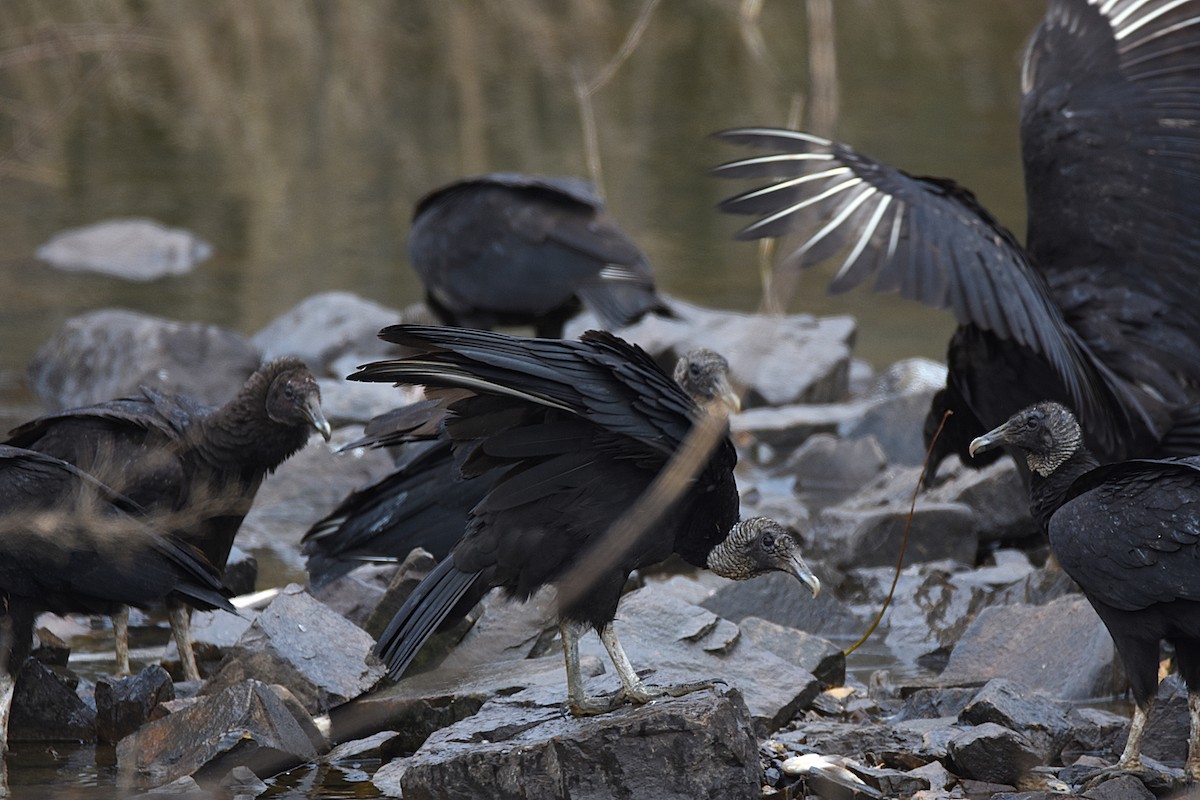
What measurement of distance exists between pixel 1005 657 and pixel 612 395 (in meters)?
1.58

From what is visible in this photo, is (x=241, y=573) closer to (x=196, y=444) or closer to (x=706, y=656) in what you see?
(x=196, y=444)

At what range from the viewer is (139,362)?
6.86 meters

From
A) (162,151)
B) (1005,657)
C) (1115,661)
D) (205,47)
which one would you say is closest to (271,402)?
(1005,657)

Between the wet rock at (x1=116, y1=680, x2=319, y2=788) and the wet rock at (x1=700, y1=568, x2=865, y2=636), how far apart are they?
1447 millimetres

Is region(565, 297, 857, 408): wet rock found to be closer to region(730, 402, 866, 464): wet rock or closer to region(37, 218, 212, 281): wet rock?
region(730, 402, 866, 464): wet rock

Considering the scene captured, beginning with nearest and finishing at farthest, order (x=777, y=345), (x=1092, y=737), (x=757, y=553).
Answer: (x=757, y=553), (x=1092, y=737), (x=777, y=345)

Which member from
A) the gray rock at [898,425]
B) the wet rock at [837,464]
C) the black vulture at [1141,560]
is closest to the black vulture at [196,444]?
the black vulture at [1141,560]

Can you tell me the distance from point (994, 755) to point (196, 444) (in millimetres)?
2165

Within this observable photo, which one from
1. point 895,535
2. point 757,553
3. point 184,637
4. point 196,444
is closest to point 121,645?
point 184,637

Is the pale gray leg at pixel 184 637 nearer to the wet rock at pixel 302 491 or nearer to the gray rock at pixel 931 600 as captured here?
the wet rock at pixel 302 491

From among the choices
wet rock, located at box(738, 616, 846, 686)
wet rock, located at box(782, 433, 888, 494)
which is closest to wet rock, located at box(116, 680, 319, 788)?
wet rock, located at box(738, 616, 846, 686)

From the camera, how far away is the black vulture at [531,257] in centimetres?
690

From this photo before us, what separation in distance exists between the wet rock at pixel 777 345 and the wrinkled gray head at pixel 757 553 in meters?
3.08

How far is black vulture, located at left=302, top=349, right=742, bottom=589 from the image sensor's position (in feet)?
13.7
